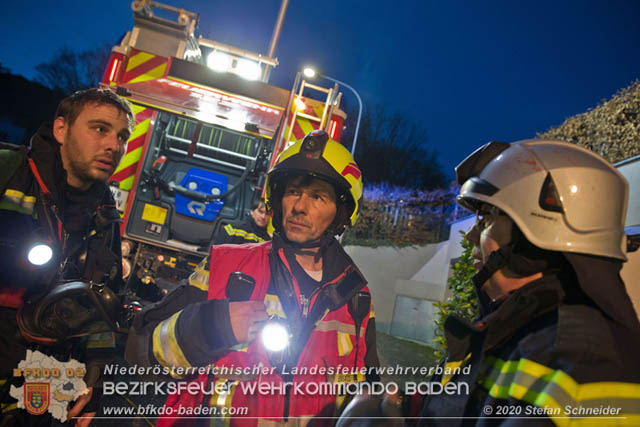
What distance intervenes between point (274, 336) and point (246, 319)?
0.58 feet

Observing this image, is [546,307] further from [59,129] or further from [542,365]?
[59,129]

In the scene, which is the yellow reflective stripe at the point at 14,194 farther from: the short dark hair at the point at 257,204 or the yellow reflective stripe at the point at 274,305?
the short dark hair at the point at 257,204

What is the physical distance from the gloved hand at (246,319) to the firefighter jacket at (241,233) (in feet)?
8.98

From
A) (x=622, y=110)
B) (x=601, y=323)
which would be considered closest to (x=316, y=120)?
(x=601, y=323)

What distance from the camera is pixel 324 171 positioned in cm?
210

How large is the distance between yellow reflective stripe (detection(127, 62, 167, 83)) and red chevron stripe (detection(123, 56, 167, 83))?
29 mm

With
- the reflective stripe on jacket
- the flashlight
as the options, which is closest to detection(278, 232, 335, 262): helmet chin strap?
the reflective stripe on jacket

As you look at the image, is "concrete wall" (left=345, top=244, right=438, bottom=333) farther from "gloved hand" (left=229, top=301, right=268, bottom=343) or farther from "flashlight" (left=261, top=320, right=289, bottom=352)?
"gloved hand" (left=229, top=301, right=268, bottom=343)

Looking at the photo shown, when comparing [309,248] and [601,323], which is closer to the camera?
[601,323]

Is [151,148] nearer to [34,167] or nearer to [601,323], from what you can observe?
[34,167]

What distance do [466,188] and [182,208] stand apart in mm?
4062

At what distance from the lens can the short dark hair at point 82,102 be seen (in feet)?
7.01

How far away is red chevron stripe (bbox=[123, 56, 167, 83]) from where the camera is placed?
194 inches

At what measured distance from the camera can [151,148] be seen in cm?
479
